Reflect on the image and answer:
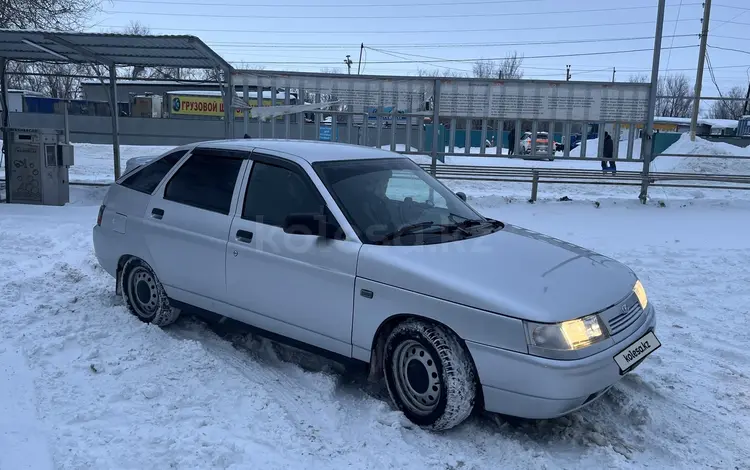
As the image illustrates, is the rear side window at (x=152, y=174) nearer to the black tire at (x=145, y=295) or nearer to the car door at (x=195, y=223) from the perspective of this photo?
the car door at (x=195, y=223)

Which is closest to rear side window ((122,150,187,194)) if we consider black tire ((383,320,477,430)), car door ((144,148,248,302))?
car door ((144,148,248,302))

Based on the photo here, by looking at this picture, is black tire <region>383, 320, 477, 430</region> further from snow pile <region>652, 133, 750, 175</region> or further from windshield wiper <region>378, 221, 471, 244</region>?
snow pile <region>652, 133, 750, 175</region>

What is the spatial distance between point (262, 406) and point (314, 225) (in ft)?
3.83

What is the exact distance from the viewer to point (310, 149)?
4449mm

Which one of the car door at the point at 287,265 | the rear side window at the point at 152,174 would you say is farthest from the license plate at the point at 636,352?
the rear side window at the point at 152,174

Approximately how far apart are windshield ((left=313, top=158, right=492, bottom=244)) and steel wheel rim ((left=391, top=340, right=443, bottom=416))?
2.29 ft

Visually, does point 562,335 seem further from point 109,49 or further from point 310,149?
point 109,49

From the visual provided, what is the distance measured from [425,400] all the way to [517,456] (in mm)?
591

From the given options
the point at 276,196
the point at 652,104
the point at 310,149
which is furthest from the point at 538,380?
the point at 652,104

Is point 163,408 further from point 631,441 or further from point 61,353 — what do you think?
point 631,441

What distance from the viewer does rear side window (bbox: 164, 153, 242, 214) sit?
173 inches

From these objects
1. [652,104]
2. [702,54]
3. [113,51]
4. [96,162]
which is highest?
[702,54]

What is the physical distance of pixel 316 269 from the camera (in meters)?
3.74

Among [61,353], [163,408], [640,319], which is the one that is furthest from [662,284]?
[61,353]
